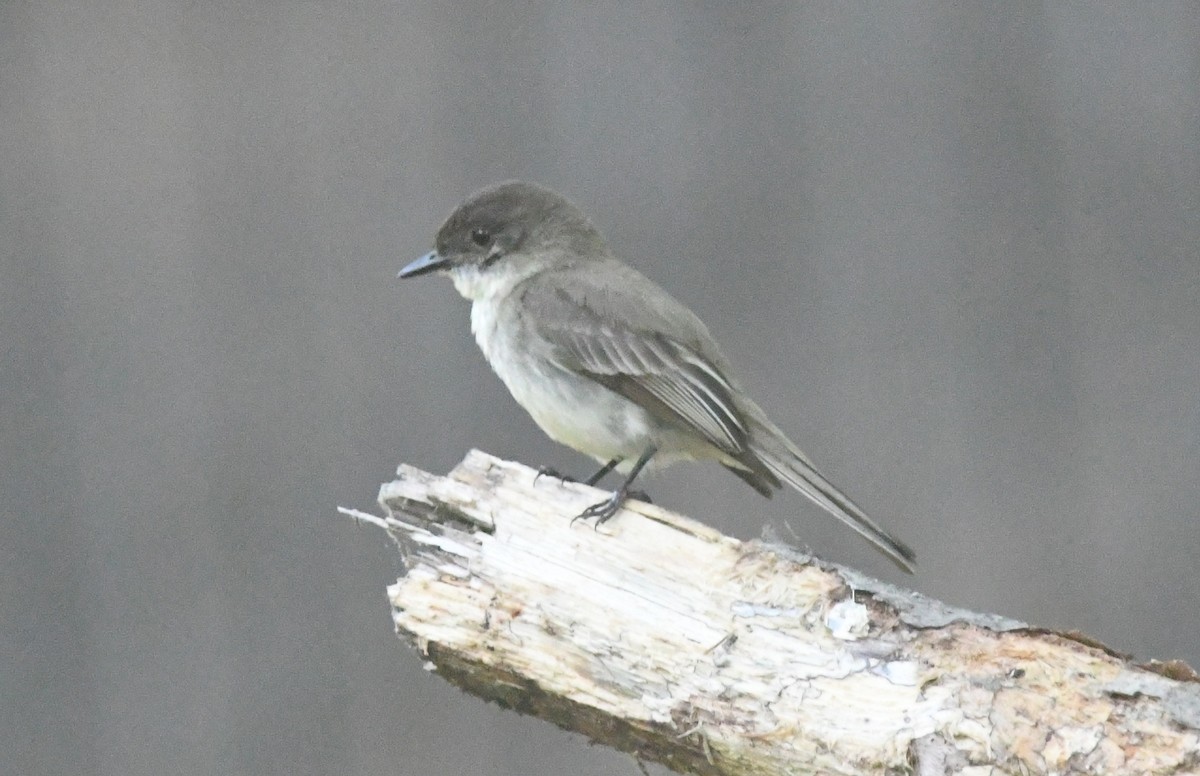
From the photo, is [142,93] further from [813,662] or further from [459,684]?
[813,662]

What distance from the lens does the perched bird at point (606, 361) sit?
14.0 ft

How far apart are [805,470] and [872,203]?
2.03 meters

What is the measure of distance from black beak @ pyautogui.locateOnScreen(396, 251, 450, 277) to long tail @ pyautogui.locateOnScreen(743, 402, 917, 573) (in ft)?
3.83

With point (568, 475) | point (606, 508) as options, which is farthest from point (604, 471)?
point (606, 508)

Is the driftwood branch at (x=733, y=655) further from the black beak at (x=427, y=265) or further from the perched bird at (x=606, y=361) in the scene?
the black beak at (x=427, y=265)

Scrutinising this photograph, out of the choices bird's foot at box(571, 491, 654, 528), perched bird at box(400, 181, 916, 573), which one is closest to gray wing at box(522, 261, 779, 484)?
perched bird at box(400, 181, 916, 573)

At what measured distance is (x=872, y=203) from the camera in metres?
5.85

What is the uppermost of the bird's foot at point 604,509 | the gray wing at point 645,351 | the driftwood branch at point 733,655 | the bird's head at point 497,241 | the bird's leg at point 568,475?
the bird's head at point 497,241

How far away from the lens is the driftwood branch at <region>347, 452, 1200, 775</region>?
2.68 m

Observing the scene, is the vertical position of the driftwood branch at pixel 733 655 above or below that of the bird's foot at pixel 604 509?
below

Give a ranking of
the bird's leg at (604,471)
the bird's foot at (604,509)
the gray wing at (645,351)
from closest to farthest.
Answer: the bird's foot at (604,509) → the gray wing at (645,351) → the bird's leg at (604,471)

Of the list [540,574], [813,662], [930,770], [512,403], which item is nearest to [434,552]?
[540,574]

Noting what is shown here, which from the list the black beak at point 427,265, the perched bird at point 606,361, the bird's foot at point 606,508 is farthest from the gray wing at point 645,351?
the bird's foot at point 606,508

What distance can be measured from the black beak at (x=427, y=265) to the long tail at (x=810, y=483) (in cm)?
117
